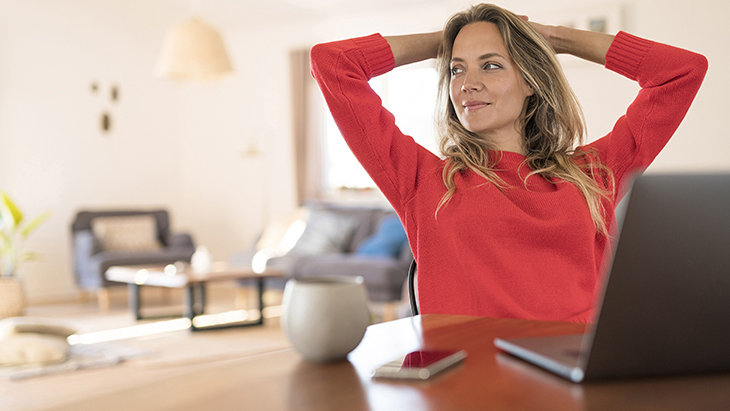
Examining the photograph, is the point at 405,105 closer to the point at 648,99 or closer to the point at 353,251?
the point at 353,251

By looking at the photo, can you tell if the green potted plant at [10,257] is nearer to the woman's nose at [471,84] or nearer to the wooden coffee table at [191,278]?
the wooden coffee table at [191,278]

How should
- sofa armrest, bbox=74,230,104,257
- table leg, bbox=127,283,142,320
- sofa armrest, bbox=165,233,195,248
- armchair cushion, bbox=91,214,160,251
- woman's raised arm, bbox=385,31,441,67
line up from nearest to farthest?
woman's raised arm, bbox=385,31,441,67
table leg, bbox=127,283,142,320
sofa armrest, bbox=74,230,104,257
armchair cushion, bbox=91,214,160,251
sofa armrest, bbox=165,233,195,248

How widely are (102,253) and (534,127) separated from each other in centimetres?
531

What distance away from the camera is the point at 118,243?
6492 millimetres

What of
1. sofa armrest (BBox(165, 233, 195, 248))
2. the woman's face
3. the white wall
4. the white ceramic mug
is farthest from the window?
the white ceramic mug

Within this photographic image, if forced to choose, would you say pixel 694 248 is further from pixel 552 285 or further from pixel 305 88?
pixel 305 88

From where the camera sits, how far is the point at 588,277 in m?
1.36

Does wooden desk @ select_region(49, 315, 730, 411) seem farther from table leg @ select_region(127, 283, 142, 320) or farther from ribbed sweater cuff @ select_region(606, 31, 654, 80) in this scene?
table leg @ select_region(127, 283, 142, 320)

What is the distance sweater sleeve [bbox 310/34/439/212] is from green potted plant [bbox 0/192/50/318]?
4.84 m

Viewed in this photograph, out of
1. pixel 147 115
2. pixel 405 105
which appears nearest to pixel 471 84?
pixel 405 105

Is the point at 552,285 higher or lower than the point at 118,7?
lower

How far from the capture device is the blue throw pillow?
518cm

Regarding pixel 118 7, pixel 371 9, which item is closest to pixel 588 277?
pixel 371 9

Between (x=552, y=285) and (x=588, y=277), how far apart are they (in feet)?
0.31
